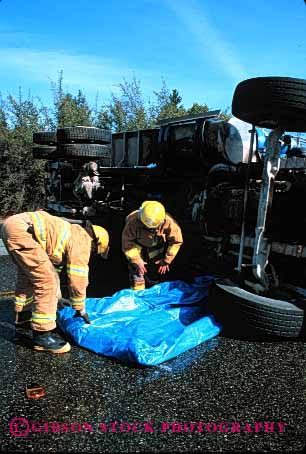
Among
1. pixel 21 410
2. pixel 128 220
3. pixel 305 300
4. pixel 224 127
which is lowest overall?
pixel 21 410

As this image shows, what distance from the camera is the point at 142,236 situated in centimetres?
463

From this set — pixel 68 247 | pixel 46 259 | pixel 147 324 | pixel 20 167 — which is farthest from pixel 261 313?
pixel 20 167

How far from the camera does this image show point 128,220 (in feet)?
15.1

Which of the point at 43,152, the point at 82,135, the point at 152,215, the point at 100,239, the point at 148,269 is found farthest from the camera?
the point at 43,152

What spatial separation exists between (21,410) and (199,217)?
9.84 ft

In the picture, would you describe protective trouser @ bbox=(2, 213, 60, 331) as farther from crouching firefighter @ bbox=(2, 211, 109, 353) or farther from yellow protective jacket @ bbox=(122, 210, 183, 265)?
yellow protective jacket @ bbox=(122, 210, 183, 265)

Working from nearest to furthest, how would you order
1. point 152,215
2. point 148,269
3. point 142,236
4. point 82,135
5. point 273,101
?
1. point 273,101
2. point 152,215
3. point 142,236
4. point 148,269
5. point 82,135

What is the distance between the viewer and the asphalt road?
7.63ft

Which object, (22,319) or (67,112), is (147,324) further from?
(67,112)

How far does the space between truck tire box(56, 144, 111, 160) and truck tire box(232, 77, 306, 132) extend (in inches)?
157

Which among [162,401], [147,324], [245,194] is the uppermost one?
[245,194]

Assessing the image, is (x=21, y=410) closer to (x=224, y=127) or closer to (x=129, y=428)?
(x=129, y=428)

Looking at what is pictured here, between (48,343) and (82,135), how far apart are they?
15.5ft

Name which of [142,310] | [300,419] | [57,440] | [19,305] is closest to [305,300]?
[300,419]
